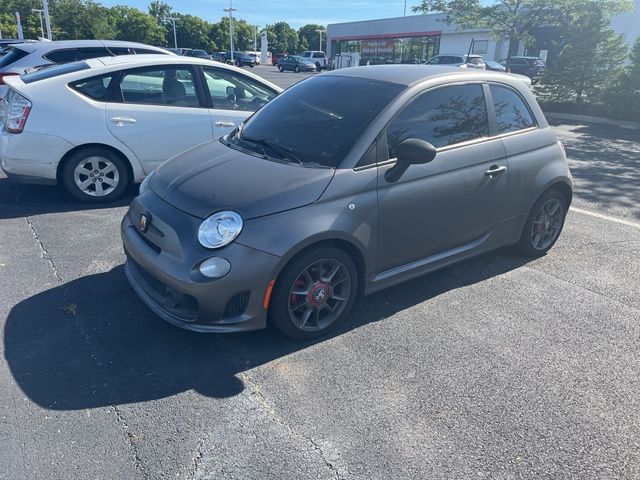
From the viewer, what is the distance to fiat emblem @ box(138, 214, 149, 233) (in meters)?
3.47

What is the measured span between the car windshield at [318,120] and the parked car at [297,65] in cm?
4435

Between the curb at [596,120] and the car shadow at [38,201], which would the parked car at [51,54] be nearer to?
the car shadow at [38,201]

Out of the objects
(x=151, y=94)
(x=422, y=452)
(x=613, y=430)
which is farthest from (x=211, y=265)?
(x=151, y=94)

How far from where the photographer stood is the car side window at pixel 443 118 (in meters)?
3.72

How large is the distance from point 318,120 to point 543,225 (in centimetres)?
244

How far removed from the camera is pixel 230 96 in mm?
6480

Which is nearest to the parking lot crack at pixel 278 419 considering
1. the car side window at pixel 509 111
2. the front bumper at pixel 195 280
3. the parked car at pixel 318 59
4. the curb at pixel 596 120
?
the front bumper at pixel 195 280

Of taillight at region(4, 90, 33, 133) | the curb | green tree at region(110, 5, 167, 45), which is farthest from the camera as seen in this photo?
green tree at region(110, 5, 167, 45)

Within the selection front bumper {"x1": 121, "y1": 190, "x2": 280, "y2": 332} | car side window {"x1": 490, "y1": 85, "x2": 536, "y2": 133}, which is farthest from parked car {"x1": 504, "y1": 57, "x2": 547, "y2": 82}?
front bumper {"x1": 121, "y1": 190, "x2": 280, "y2": 332}

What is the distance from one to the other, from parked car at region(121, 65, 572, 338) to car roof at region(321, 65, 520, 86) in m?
0.02

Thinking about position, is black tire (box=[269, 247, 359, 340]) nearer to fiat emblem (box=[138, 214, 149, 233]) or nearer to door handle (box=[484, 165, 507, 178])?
fiat emblem (box=[138, 214, 149, 233])

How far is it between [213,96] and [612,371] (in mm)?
5121

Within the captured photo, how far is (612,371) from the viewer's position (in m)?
3.25

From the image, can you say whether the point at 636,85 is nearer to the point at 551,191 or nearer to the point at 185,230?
the point at 551,191
